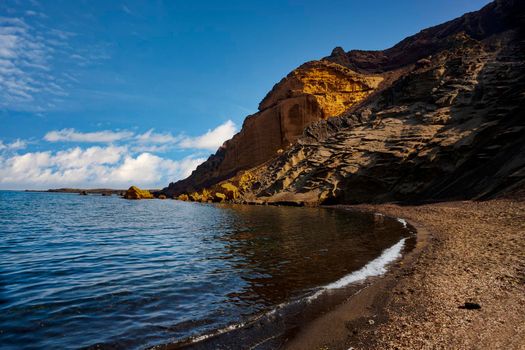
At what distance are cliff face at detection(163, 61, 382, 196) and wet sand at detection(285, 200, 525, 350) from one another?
71.7m

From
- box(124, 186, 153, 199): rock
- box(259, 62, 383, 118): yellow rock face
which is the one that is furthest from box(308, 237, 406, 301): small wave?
box(124, 186, 153, 199): rock

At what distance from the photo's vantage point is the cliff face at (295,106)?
276 feet

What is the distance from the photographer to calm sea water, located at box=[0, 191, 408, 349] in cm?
737

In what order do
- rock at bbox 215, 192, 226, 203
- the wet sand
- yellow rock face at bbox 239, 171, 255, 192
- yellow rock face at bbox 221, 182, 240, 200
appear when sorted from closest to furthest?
1. the wet sand
2. yellow rock face at bbox 221, 182, 240, 200
3. yellow rock face at bbox 239, 171, 255, 192
4. rock at bbox 215, 192, 226, 203

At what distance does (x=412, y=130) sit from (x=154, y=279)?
44979 mm

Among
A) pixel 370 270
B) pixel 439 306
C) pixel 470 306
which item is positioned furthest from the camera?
pixel 370 270

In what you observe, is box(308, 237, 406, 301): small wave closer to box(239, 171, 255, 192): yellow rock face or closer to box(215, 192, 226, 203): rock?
box(239, 171, 255, 192): yellow rock face

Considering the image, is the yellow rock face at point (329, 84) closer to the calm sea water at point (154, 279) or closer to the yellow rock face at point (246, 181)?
the yellow rock face at point (246, 181)

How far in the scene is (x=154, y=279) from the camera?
11164mm

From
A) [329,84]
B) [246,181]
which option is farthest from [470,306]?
[329,84]

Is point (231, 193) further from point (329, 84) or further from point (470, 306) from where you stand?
point (470, 306)

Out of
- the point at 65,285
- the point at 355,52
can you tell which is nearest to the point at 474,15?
the point at 355,52

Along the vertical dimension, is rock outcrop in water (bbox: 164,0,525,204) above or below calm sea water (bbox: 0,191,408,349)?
above

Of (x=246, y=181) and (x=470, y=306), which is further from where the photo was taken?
(x=246, y=181)
